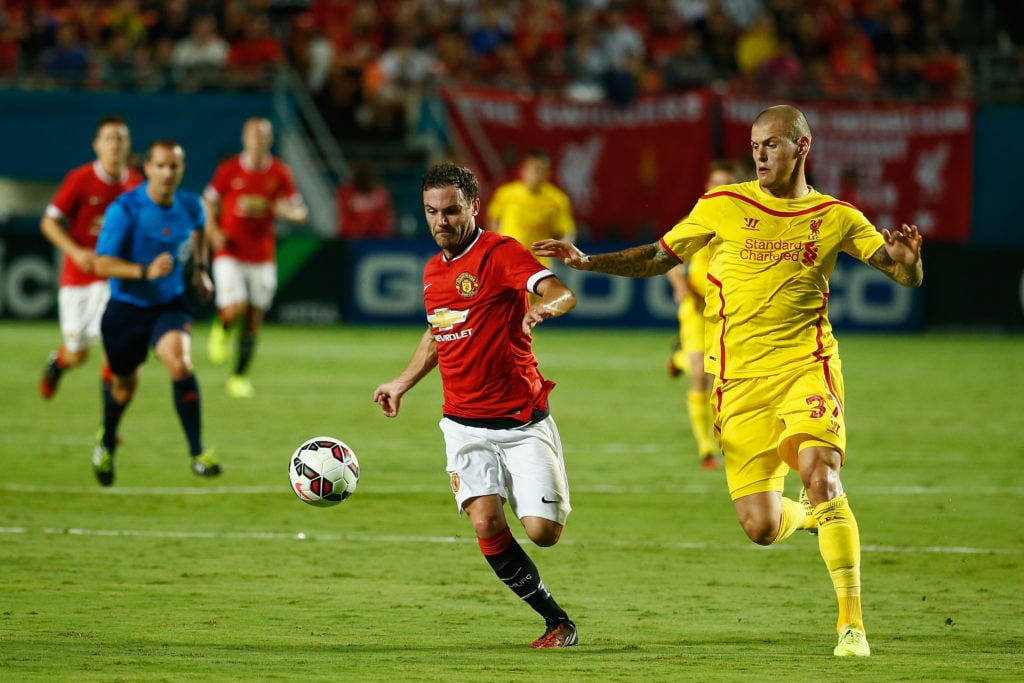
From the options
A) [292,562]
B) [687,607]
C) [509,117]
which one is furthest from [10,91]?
[687,607]

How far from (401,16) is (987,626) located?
21137 millimetres

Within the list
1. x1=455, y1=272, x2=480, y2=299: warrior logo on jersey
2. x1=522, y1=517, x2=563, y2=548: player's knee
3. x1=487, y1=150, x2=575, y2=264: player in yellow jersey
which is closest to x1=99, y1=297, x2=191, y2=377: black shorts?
x1=455, y1=272, x2=480, y2=299: warrior logo on jersey

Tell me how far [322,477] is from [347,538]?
2.05 metres

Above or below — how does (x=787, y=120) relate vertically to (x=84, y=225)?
above

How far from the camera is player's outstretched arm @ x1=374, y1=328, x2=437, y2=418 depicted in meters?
6.79

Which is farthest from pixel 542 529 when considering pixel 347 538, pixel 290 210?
pixel 290 210

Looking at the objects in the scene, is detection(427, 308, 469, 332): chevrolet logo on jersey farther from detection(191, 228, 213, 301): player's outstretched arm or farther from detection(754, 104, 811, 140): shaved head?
detection(191, 228, 213, 301): player's outstretched arm

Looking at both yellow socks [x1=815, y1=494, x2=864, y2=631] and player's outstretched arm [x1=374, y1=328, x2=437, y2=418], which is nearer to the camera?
yellow socks [x1=815, y1=494, x2=864, y2=631]

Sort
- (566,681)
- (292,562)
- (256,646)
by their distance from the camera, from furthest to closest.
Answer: (292,562) → (256,646) → (566,681)

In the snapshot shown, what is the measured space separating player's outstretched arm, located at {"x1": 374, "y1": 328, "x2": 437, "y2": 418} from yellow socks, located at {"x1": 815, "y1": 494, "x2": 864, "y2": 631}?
5.82 ft

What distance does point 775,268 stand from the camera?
6746 mm

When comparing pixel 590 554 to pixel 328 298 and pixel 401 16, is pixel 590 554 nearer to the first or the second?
pixel 328 298

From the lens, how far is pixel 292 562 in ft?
27.6

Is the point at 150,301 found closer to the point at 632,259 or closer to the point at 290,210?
the point at 632,259
